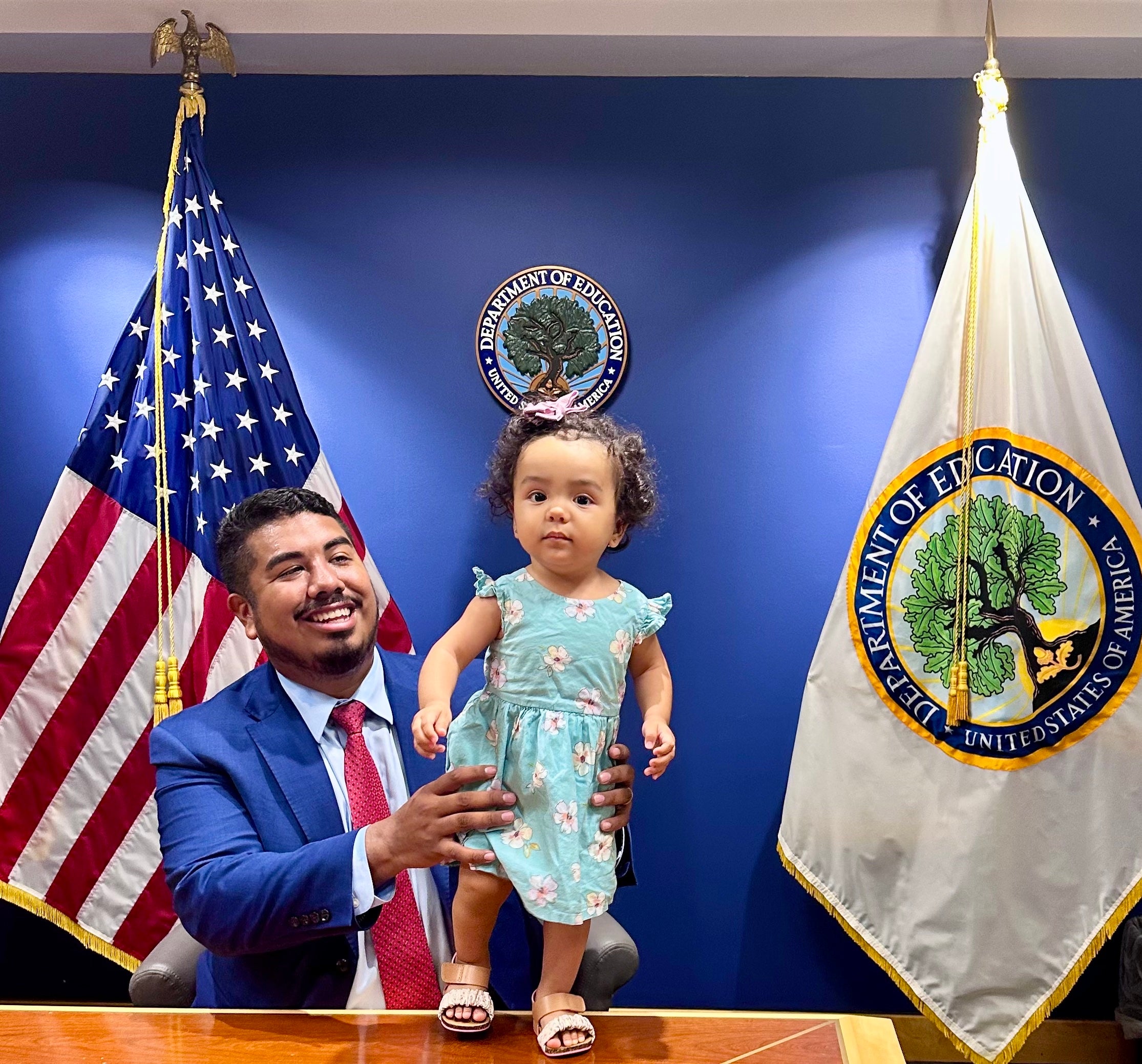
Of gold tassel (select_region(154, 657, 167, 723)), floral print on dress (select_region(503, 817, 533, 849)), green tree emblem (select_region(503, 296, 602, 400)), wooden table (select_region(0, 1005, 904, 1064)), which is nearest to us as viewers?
wooden table (select_region(0, 1005, 904, 1064))

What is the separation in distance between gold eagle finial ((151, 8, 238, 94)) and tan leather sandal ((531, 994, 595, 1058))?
6.72ft

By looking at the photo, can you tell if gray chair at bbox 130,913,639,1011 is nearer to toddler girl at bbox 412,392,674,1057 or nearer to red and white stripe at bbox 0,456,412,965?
toddler girl at bbox 412,392,674,1057

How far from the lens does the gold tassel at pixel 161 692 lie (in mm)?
2189

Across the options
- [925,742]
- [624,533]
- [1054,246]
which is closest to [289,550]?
[624,533]

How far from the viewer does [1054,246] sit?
9.12 ft

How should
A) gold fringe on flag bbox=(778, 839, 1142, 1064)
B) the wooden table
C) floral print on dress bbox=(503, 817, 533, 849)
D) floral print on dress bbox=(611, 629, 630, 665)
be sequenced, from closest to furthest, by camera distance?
the wooden table < floral print on dress bbox=(503, 817, 533, 849) < floral print on dress bbox=(611, 629, 630, 665) < gold fringe on flag bbox=(778, 839, 1142, 1064)

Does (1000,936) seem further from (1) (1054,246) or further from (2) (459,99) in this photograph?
(2) (459,99)

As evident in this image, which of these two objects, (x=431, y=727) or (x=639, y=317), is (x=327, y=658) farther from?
(x=639, y=317)

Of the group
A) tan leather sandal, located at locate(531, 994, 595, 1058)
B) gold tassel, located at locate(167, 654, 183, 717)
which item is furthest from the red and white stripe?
tan leather sandal, located at locate(531, 994, 595, 1058)

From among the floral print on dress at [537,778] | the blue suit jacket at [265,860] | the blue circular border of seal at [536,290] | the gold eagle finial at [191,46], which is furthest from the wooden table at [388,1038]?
the gold eagle finial at [191,46]

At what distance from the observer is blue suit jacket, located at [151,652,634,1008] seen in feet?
4.87

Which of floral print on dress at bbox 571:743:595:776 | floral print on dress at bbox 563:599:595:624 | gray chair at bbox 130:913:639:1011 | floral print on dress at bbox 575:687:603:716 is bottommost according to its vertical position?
gray chair at bbox 130:913:639:1011

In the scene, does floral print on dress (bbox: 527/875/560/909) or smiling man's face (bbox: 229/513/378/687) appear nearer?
floral print on dress (bbox: 527/875/560/909)

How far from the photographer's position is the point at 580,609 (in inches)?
57.7
